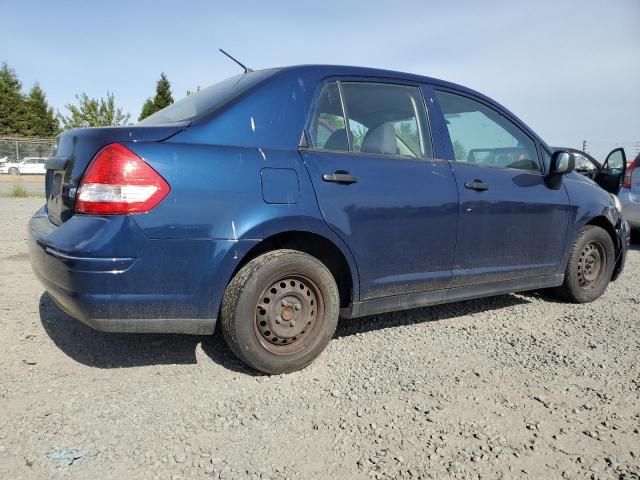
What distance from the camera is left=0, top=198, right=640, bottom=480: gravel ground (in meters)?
2.02

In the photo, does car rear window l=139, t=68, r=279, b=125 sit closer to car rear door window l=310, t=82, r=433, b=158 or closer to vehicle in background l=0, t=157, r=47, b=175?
car rear door window l=310, t=82, r=433, b=158

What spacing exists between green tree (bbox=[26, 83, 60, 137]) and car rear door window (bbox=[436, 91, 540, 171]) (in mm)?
43786

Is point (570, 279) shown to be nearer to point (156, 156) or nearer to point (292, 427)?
point (292, 427)

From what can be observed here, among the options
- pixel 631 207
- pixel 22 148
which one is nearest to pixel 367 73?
pixel 631 207

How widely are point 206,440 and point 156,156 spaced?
130 centimetres

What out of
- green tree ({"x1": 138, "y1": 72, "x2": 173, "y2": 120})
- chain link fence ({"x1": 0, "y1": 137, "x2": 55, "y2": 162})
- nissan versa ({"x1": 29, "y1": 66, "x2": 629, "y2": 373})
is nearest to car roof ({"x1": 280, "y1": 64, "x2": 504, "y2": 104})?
nissan versa ({"x1": 29, "y1": 66, "x2": 629, "y2": 373})

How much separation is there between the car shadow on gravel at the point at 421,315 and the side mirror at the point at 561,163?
47.0 inches

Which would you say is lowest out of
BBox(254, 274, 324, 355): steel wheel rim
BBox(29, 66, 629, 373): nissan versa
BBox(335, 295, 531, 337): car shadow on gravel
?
BBox(335, 295, 531, 337): car shadow on gravel

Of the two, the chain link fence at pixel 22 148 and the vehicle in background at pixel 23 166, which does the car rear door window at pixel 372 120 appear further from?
the vehicle in background at pixel 23 166

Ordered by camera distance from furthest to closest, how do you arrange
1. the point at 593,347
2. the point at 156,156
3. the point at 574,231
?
the point at 574,231, the point at 593,347, the point at 156,156

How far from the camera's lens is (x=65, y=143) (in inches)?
110

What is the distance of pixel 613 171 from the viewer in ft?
19.4

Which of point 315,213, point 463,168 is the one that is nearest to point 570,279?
point 463,168

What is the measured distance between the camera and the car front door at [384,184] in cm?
288
